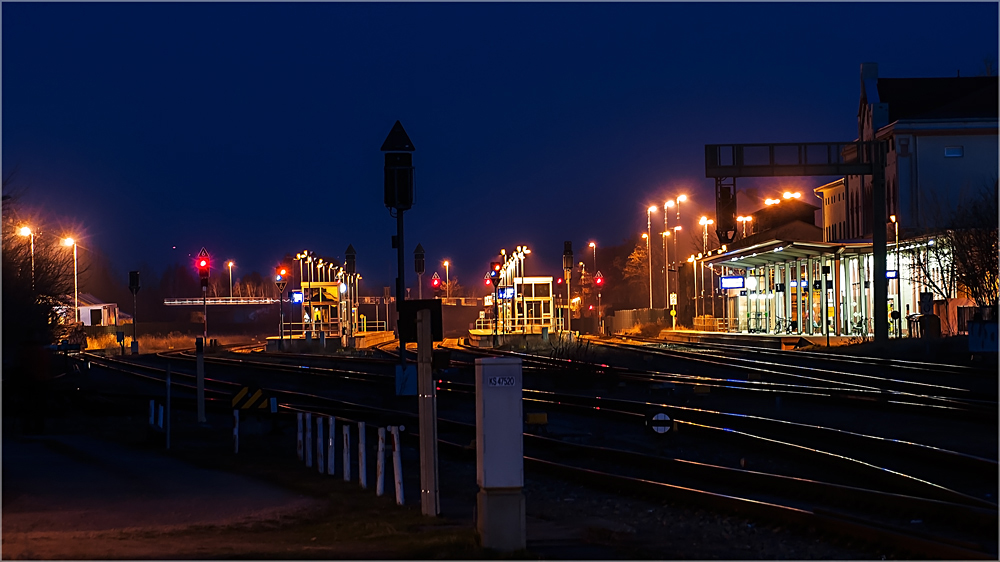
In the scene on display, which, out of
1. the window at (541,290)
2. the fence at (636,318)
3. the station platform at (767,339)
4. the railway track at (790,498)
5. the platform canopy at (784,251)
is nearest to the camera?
the railway track at (790,498)

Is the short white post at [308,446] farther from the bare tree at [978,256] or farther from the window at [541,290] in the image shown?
the window at [541,290]

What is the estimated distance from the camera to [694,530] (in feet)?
35.2

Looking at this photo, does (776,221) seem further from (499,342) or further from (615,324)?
(499,342)

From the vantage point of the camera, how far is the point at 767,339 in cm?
5044

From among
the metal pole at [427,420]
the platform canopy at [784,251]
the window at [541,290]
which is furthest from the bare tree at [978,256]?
the window at [541,290]

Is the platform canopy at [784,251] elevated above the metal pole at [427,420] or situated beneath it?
elevated above

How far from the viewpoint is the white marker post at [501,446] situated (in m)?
9.06

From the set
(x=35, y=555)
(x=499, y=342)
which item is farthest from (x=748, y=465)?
(x=499, y=342)

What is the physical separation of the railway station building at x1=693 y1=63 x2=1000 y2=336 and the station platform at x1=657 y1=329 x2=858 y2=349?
90 cm

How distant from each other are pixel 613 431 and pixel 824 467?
226 inches

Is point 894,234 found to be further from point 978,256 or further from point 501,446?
point 501,446

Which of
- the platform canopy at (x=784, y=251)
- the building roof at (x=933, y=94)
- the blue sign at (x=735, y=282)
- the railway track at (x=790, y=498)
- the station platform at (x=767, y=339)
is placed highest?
the building roof at (x=933, y=94)

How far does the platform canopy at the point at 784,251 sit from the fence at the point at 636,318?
55.8 feet

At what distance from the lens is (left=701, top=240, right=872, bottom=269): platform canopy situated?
48094 mm
